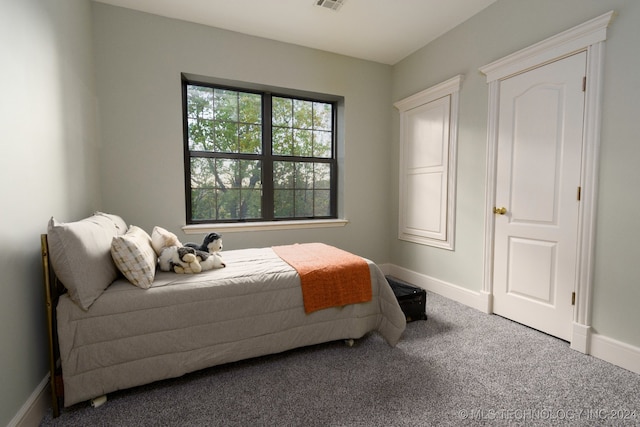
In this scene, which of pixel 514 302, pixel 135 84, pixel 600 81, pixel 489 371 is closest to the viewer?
pixel 489 371

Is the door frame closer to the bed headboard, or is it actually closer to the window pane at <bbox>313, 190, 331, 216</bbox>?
the window pane at <bbox>313, 190, 331, 216</bbox>

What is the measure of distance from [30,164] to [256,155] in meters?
2.07

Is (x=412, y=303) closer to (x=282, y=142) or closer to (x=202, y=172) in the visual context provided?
(x=282, y=142)

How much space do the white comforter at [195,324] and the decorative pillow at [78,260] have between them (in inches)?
2.5

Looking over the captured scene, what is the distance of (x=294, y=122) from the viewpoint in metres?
3.60

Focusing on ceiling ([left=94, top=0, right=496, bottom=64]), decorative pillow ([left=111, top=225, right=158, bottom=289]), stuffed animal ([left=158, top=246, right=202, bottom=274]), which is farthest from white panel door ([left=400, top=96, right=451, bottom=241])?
decorative pillow ([left=111, top=225, right=158, bottom=289])

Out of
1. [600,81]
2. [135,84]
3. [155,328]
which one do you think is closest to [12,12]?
[135,84]

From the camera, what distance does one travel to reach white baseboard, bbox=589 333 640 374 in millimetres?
1848

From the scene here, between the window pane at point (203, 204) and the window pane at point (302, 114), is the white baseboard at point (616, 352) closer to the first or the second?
the window pane at point (302, 114)

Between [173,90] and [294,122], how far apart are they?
4.34 ft

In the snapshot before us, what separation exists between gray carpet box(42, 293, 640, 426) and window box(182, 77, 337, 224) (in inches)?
71.8

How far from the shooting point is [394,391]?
5.40ft

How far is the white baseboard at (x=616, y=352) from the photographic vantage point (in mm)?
1848

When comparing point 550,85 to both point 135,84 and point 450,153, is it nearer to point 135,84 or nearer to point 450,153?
point 450,153
